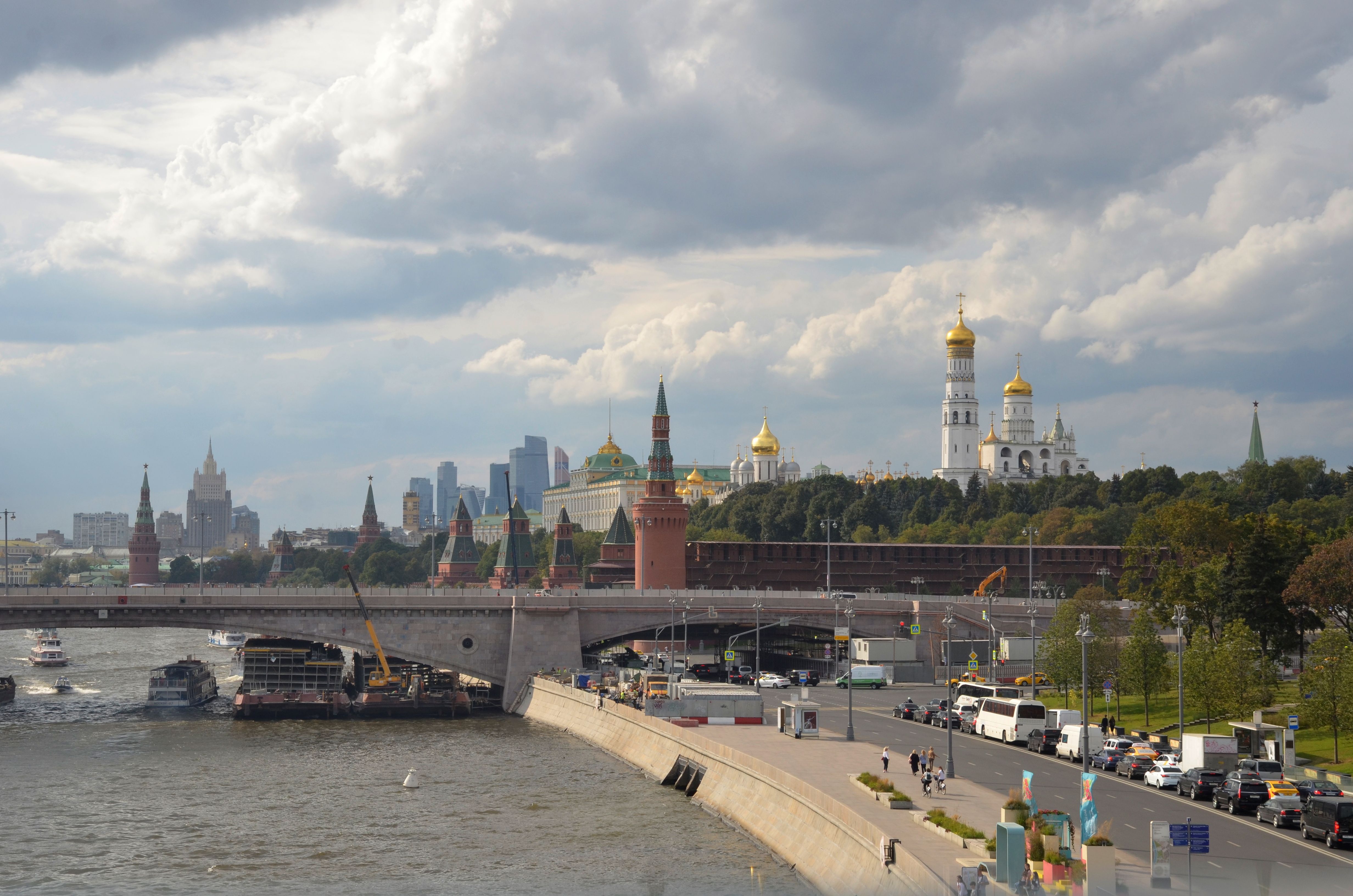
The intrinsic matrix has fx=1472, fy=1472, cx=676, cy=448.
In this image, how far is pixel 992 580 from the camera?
146000mm

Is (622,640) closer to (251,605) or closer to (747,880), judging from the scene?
(251,605)

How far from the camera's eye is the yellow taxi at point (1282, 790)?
45.8 m

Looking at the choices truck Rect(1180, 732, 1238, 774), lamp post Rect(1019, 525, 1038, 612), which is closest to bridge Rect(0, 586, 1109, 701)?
lamp post Rect(1019, 525, 1038, 612)

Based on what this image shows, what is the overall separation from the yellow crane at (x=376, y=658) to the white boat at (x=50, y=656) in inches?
1673

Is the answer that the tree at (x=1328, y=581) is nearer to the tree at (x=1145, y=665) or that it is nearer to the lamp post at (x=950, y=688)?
the tree at (x=1145, y=665)

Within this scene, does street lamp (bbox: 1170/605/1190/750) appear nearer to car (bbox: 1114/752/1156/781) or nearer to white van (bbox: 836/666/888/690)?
car (bbox: 1114/752/1156/781)

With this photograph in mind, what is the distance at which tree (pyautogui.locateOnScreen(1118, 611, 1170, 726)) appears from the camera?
7156 centimetres

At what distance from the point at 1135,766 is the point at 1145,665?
1787 cm

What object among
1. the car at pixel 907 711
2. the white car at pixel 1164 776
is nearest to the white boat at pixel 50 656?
the car at pixel 907 711

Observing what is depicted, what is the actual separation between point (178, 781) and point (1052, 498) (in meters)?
142

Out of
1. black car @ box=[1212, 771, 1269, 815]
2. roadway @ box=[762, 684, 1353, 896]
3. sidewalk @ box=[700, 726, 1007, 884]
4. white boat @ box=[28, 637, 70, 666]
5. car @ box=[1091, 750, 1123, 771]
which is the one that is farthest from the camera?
white boat @ box=[28, 637, 70, 666]

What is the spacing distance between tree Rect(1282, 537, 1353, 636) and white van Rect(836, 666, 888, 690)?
1124 inches

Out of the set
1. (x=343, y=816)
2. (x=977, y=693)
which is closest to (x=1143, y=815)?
(x=977, y=693)

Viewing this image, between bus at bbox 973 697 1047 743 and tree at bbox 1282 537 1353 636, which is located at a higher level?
tree at bbox 1282 537 1353 636
